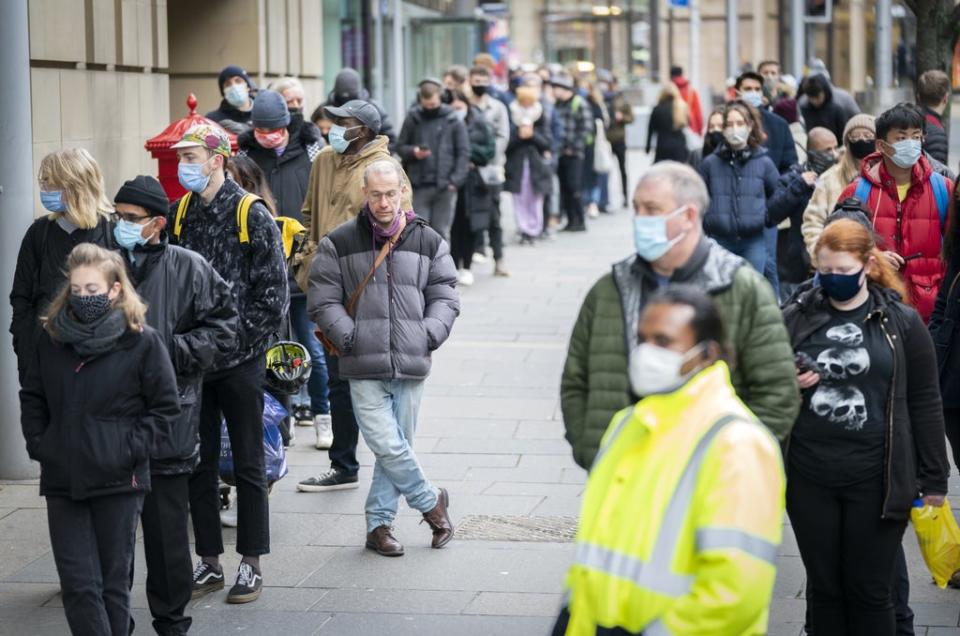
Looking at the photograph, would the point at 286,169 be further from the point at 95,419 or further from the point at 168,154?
the point at 95,419

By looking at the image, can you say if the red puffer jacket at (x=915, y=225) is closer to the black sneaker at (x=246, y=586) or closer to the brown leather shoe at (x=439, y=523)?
the brown leather shoe at (x=439, y=523)

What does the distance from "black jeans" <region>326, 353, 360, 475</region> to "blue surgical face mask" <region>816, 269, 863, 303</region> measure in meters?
3.32

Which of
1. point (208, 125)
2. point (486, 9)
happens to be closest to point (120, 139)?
point (208, 125)

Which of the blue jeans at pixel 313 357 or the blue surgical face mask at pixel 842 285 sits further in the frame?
the blue jeans at pixel 313 357

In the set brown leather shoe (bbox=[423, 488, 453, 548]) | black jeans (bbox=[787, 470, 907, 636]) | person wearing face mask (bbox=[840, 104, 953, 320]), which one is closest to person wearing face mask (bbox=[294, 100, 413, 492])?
brown leather shoe (bbox=[423, 488, 453, 548])

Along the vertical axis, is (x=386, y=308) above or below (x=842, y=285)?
below

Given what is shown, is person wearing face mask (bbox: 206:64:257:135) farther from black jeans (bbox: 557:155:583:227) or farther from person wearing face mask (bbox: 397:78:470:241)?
black jeans (bbox: 557:155:583:227)

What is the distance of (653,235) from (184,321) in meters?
2.26

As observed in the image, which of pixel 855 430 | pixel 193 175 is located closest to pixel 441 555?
pixel 193 175

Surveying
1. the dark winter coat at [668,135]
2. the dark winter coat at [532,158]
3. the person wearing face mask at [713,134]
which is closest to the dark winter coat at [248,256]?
the person wearing face mask at [713,134]

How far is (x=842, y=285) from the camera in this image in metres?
5.16

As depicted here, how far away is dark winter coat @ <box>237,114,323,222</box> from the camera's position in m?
9.65

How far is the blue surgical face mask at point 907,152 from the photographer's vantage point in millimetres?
7609

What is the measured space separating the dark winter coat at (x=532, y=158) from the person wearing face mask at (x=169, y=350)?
1317 cm
